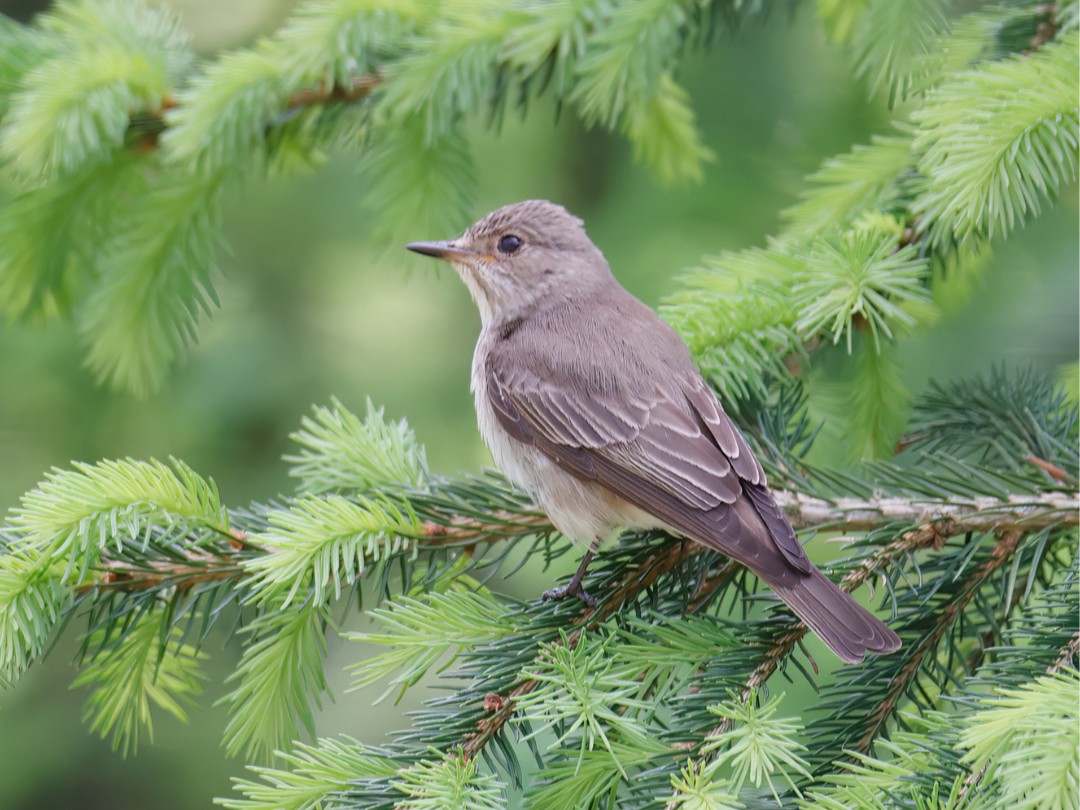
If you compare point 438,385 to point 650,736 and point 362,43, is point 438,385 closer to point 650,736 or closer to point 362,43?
point 362,43

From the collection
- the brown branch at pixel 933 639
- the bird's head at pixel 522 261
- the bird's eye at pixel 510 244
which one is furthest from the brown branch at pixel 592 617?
the bird's eye at pixel 510 244

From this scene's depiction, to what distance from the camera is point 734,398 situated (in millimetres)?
3084

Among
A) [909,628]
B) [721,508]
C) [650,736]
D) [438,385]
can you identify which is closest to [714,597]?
[721,508]

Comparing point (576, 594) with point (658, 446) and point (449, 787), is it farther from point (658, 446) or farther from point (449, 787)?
point (449, 787)

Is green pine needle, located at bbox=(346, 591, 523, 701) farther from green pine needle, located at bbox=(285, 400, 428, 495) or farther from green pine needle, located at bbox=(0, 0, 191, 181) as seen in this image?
green pine needle, located at bbox=(0, 0, 191, 181)

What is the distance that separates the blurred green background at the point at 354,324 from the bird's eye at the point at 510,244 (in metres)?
0.40

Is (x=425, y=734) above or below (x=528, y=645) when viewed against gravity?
below

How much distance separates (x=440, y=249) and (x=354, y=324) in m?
1.81

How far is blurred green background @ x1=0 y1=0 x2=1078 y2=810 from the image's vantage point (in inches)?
174

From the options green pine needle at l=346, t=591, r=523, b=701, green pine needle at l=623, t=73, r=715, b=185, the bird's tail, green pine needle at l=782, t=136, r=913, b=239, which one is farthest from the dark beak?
the bird's tail

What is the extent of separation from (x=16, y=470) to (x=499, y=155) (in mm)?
2516

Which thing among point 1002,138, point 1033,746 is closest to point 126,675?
point 1033,746

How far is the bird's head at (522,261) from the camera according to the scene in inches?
146

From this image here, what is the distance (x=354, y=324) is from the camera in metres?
5.12
